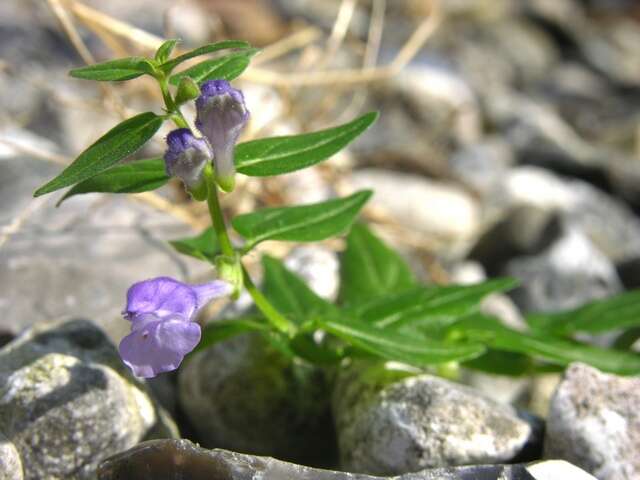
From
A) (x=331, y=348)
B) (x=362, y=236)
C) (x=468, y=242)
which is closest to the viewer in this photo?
(x=331, y=348)

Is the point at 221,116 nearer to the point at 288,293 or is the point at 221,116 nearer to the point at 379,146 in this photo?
the point at 288,293

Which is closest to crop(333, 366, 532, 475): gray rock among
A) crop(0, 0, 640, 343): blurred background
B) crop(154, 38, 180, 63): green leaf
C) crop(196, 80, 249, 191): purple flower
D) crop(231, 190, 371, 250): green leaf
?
crop(231, 190, 371, 250): green leaf

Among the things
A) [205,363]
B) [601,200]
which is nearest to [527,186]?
[601,200]

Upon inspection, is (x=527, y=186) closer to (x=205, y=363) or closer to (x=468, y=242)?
(x=468, y=242)

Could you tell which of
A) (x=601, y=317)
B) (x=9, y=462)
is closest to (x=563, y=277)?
(x=601, y=317)

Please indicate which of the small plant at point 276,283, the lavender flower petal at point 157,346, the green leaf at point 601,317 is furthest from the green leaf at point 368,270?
the lavender flower petal at point 157,346

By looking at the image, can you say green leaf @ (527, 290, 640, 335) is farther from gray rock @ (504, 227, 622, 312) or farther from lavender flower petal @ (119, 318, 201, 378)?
lavender flower petal @ (119, 318, 201, 378)
